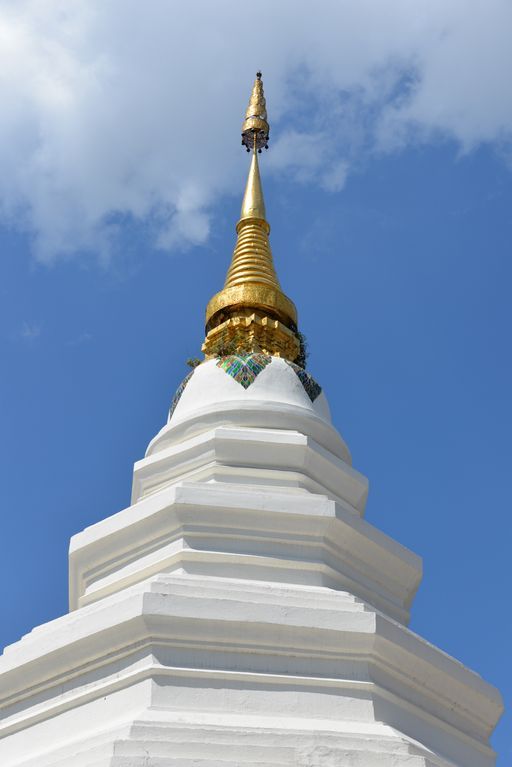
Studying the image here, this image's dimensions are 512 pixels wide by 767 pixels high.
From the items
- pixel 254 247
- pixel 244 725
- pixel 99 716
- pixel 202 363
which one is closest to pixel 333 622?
pixel 244 725

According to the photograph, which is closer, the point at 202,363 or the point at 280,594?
the point at 280,594

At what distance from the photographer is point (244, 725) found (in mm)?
8562

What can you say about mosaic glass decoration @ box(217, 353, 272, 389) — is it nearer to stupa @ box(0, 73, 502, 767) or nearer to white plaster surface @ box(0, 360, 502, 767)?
stupa @ box(0, 73, 502, 767)

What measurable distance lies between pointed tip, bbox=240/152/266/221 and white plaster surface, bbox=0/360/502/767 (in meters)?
5.33

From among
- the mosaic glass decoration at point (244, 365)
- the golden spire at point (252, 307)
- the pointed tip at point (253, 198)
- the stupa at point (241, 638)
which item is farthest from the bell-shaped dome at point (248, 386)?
the pointed tip at point (253, 198)

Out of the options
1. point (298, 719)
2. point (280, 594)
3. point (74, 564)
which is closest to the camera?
point (298, 719)

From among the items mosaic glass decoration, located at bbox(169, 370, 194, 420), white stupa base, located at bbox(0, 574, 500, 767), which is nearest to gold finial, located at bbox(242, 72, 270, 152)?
mosaic glass decoration, located at bbox(169, 370, 194, 420)

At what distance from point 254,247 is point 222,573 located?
21.5 feet

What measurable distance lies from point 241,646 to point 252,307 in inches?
248

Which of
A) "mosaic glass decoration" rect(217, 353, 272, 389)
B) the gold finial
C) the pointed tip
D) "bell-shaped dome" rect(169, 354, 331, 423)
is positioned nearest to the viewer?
"bell-shaped dome" rect(169, 354, 331, 423)

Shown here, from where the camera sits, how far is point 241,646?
30.1 feet

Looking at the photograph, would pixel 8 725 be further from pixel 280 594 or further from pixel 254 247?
pixel 254 247

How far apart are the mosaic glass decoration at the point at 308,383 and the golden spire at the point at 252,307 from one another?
2.44 ft

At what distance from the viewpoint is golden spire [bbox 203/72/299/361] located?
1429cm
